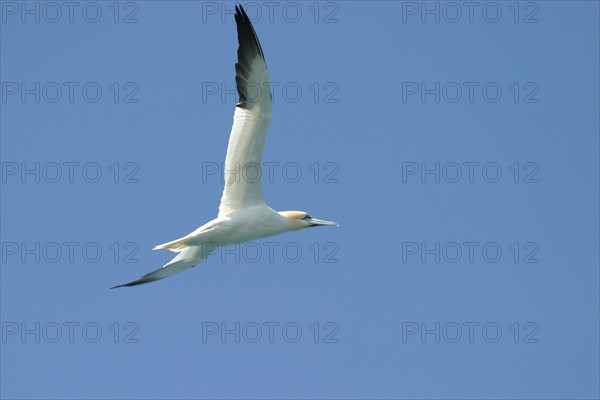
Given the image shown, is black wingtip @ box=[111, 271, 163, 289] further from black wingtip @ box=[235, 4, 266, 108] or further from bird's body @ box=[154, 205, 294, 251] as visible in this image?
black wingtip @ box=[235, 4, 266, 108]

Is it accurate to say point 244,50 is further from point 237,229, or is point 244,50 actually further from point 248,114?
point 237,229

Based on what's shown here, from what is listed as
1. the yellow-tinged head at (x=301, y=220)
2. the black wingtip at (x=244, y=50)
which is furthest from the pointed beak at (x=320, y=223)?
the black wingtip at (x=244, y=50)

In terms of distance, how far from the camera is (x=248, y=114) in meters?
35.0

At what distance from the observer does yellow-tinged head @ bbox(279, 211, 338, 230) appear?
36.3 meters

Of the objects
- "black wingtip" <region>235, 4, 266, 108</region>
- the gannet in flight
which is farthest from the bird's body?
"black wingtip" <region>235, 4, 266, 108</region>

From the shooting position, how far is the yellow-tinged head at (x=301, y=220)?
3628 centimetres

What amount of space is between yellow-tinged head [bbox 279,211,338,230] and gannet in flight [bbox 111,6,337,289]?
20cm

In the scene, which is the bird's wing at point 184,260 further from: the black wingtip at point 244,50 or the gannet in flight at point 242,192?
the black wingtip at point 244,50

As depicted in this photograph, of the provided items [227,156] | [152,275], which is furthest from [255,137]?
[152,275]

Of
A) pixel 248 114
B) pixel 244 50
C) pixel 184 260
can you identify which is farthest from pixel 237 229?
pixel 244 50

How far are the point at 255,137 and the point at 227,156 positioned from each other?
79 centimetres

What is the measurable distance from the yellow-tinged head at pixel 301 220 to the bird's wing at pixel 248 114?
3.76ft

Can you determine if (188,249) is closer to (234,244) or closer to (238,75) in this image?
(234,244)

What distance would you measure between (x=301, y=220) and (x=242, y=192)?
1.59 m
